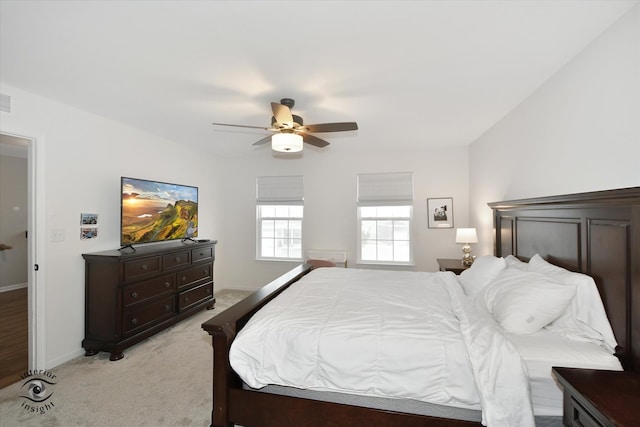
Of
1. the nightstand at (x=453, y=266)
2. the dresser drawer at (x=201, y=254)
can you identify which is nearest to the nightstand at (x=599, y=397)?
the nightstand at (x=453, y=266)

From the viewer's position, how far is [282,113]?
7.51 ft

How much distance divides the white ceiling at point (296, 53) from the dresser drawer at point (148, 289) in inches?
75.0

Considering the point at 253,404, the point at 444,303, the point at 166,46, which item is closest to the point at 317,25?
the point at 166,46

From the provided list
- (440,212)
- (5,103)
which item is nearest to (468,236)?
(440,212)

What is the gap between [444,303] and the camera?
6.81ft

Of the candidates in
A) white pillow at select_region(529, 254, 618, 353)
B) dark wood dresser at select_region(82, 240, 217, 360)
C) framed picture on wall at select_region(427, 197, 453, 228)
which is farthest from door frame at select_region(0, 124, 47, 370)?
Result: framed picture on wall at select_region(427, 197, 453, 228)

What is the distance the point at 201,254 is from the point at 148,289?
945 millimetres

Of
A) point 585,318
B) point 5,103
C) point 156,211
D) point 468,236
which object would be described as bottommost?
point 585,318

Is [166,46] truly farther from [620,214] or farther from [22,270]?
[22,270]

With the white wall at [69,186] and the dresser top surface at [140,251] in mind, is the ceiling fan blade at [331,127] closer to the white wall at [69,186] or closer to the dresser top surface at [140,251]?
the dresser top surface at [140,251]

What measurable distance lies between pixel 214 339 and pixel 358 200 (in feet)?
11.4

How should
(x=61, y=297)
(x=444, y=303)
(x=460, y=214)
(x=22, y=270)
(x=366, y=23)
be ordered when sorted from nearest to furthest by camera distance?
(x=366, y=23) → (x=444, y=303) → (x=61, y=297) → (x=460, y=214) → (x=22, y=270)

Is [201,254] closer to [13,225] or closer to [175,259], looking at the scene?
[175,259]

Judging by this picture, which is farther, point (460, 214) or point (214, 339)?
point (460, 214)
